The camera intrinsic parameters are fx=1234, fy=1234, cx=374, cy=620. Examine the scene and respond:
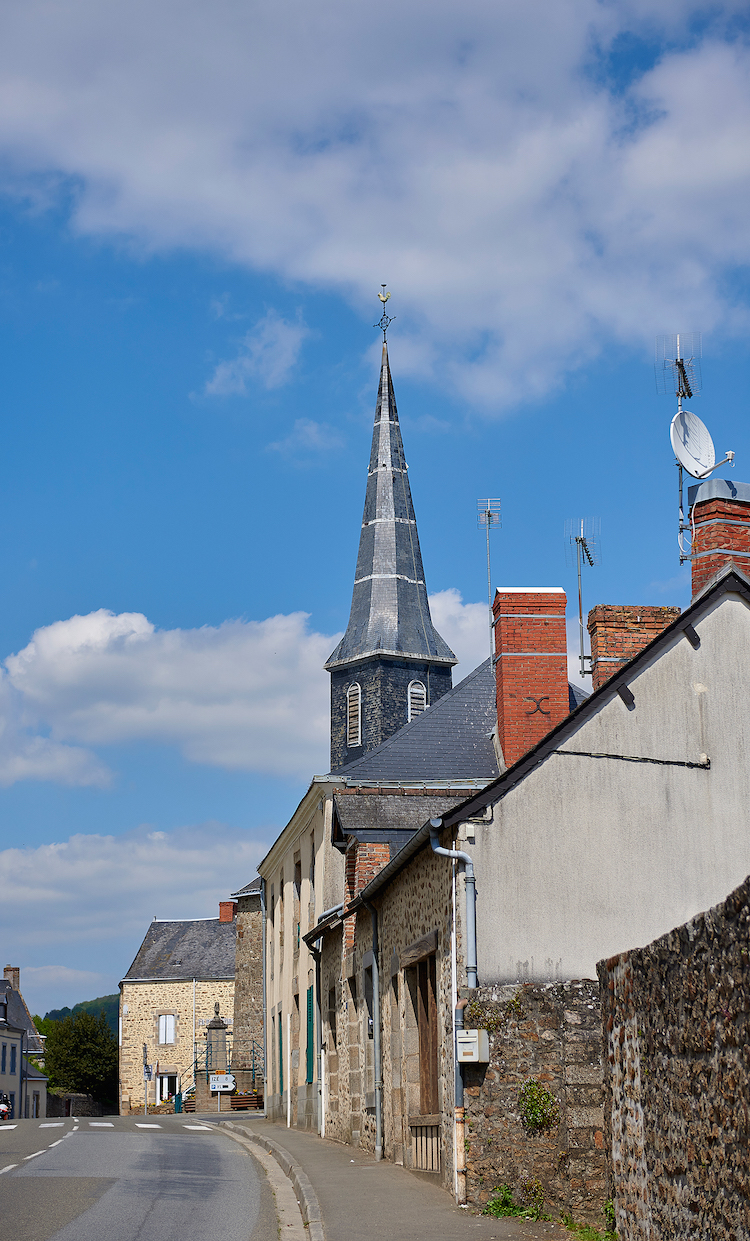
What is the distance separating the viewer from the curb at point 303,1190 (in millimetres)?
8800

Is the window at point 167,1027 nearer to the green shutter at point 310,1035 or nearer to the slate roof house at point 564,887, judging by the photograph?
the green shutter at point 310,1035

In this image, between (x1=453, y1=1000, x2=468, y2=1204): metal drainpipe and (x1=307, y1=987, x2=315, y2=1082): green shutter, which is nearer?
(x1=453, y1=1000, x2=468, y2=1204): metal drainpipe

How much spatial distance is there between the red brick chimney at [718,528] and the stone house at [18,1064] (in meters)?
43.3

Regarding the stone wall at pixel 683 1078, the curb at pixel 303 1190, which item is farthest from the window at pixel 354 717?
the stone wall at pixel 683 1078

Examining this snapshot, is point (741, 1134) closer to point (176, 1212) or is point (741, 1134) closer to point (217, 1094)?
point (176, 1212)

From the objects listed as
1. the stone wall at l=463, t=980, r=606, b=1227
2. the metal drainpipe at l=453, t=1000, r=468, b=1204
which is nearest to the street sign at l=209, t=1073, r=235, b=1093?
the metal drainpipe at l=453, t=1000, r=468, b=1204

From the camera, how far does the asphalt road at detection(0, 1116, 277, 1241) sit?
8.97m

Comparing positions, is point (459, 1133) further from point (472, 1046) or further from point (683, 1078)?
point (683, 1078)

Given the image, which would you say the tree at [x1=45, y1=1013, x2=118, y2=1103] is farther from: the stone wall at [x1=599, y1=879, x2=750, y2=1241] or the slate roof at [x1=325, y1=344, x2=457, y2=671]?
the stone wall at [x1=599, y1=879, x2=750, y2=1241]

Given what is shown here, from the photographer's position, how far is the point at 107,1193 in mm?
11352

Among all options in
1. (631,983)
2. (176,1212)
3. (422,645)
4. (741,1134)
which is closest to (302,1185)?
(176,1212)

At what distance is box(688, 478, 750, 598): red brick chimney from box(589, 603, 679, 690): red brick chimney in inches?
47.6

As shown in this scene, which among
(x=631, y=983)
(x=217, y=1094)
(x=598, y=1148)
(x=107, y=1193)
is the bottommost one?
(x=217, y=1094)

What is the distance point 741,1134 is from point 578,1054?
509 centimetres
